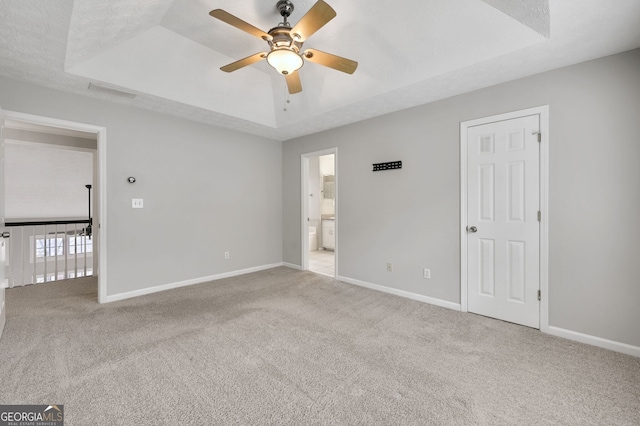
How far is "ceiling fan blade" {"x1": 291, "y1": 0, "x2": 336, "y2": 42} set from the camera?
70.8 inches

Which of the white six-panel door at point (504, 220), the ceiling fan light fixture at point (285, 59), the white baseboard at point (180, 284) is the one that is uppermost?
the ceiling fan light fixture at point (285, 59)

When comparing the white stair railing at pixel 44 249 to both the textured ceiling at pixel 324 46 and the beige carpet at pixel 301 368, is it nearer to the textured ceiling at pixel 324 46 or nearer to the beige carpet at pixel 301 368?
the beige carpet at pixel 301 368

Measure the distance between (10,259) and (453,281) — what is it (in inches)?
257

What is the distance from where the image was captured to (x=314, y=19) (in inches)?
76.5

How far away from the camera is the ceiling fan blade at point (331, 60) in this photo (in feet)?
7.53

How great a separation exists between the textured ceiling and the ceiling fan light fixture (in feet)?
2.06

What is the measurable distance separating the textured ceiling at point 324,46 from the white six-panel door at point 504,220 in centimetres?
62

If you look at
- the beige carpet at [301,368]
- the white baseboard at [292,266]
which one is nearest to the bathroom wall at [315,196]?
the white baseboard at [292,266]

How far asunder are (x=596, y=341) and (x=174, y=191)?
5016 mm

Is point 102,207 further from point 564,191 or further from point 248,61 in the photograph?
point 564,191

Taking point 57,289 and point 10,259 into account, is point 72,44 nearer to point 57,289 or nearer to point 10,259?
point 57,289

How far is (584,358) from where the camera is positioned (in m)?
2.23

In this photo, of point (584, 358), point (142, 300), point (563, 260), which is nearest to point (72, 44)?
point (142, 300)

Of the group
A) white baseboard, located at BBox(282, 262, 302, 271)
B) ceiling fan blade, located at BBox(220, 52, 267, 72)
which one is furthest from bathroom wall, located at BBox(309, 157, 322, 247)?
ceiling fan blade, located at BBox(220, 52, 267, 72)
